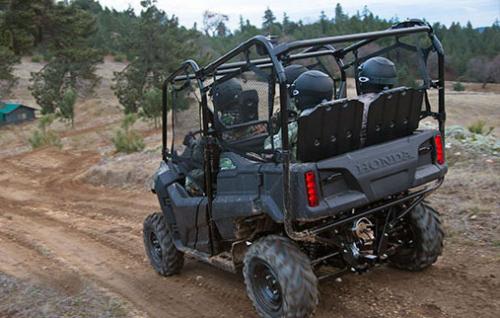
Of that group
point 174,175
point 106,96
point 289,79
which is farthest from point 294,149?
point 106,96

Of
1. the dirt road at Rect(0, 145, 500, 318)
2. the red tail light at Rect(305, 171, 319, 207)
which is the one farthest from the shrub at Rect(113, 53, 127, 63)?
the red tail light at Rect(305, 171, 319, 207)

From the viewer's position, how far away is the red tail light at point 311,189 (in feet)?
14.2

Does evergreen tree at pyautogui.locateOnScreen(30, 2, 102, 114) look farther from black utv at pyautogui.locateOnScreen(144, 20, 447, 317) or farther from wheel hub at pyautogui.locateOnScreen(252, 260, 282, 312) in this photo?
wheel hub at pyautogui.locateOnScreen(252, 260, 282, 312)

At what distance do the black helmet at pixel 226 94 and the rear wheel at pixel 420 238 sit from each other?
1.86 metres

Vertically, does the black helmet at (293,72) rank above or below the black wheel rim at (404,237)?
above

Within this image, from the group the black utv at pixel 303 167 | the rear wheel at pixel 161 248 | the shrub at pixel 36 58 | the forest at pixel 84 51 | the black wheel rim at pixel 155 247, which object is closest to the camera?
the black utv at pixel 303 167

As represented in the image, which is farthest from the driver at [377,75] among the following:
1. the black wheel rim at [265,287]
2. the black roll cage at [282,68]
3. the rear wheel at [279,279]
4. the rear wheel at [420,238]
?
the black wheel rim at [265,287]

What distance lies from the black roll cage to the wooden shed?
29.3 m

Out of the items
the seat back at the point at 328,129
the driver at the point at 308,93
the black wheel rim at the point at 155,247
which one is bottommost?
the black wheel rim at the point at 155,247

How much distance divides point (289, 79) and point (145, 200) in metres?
5.47

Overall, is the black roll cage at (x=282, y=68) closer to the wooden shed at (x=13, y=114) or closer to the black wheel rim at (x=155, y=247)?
→ the black wheel rim at (x=155, y=247)

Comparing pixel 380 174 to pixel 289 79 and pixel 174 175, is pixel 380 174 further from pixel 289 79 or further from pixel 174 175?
pixel 174 175

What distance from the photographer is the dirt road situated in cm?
512

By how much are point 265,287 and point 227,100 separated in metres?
1.55
